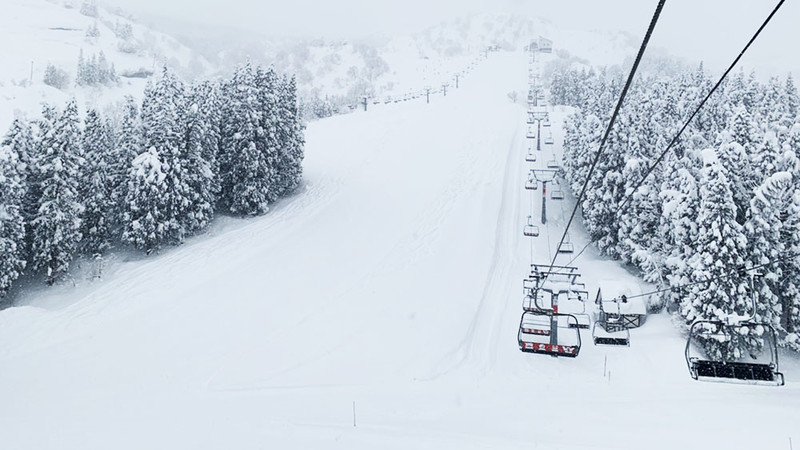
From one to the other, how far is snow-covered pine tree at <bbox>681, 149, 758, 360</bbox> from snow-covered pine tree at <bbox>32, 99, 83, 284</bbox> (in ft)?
117

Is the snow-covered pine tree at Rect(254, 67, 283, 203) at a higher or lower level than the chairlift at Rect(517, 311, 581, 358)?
higher

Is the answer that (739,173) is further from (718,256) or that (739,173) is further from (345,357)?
(345,357)

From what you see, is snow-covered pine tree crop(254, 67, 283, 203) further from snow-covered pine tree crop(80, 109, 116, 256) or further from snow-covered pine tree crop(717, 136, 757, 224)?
snow-covered pine tree crop(717, 136, 757, 224)

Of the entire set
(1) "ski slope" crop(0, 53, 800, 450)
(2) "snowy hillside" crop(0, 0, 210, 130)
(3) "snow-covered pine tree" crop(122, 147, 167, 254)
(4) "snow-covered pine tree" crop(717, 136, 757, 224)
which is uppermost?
(2) "snowy hillside" crop(0, 0, 210, 130)

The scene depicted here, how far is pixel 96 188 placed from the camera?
34.3 metres

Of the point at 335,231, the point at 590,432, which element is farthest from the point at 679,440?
the point at 335,231

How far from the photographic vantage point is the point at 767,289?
92.4 feet

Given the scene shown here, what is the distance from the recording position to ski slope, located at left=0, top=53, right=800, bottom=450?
57.2ft

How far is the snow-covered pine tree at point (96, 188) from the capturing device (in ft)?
113

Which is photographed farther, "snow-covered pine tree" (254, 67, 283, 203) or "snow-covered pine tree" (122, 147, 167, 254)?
"snow-covered pine tree" (254, 67, 283, 203)

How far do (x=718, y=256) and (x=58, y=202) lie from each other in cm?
3718

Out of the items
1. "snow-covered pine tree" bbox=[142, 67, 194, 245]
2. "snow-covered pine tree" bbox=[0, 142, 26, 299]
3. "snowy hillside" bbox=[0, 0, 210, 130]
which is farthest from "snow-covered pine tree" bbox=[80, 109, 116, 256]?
"snowy hillside" bbox=[0, 0, 210, 130]

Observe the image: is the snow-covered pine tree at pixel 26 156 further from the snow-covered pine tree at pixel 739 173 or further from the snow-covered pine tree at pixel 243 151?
the snow-covered pine tree at pixel 739 173

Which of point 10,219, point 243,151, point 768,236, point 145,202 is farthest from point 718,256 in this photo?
point 10,219
